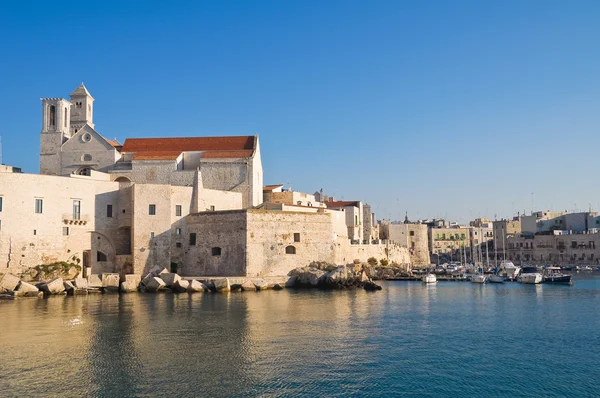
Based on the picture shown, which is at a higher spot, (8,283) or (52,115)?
(52,115)

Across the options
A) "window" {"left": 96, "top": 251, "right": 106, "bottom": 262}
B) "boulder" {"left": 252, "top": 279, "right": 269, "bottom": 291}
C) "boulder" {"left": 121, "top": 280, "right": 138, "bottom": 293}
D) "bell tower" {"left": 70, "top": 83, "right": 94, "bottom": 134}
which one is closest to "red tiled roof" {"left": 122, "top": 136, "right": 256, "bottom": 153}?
"bell tower" {"left": 70, "top": 83, "right": 94, "bottom": 134}

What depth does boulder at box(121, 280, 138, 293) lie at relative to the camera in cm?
3300

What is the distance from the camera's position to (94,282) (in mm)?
33000

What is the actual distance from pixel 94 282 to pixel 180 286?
4963mm

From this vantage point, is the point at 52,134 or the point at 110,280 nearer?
the point at 110,280

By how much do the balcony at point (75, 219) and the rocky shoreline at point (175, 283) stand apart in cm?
334

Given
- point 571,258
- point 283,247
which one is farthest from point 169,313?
point 571,258

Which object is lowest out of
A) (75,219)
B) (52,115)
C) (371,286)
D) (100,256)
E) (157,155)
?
(371,286)

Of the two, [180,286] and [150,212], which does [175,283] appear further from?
[150,212]

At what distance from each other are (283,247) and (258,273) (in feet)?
7.80

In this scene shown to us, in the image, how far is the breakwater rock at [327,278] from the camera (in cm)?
3553

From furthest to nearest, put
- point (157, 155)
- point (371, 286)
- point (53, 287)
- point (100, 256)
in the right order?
point (157, 155) → point (100, 256) → point (371, 286) → point (53, 287)

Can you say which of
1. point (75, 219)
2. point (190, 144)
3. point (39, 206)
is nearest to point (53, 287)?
point (75, 219)

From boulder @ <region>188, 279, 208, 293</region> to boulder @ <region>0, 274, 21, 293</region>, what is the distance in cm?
937
